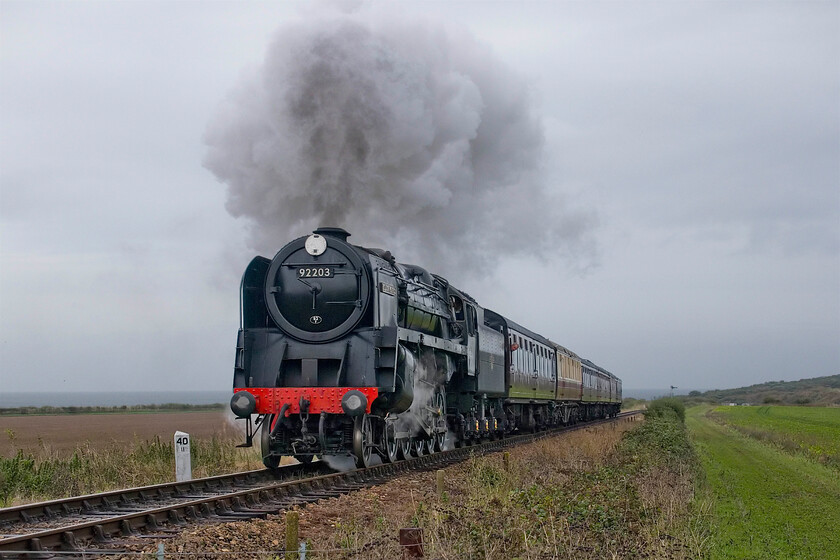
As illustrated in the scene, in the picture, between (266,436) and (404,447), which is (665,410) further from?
(266,436)

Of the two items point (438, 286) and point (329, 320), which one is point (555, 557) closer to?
point (329, 320)

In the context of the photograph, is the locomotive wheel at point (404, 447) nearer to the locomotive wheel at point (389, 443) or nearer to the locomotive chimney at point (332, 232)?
the locomotive wheel at point (389, 443)

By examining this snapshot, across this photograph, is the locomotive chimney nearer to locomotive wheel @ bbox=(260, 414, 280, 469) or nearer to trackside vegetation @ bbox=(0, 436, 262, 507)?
locomotive wheel @ bbox=(260, 414, 280, 469)

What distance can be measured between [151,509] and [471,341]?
10243 mm

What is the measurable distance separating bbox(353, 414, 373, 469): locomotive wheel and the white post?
2.48m

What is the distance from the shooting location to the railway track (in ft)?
23.9

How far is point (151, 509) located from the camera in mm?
8734

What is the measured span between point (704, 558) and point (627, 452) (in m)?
9.28

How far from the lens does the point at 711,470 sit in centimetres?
1828

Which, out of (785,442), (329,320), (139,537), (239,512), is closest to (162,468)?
(329,320)

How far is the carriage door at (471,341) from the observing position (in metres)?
17.9

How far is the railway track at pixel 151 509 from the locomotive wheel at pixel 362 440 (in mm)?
195

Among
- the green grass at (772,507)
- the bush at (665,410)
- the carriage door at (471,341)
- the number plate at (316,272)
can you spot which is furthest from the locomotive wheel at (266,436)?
the bush at (665,410)

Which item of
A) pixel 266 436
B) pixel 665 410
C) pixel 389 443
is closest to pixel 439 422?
pixel 389 443
